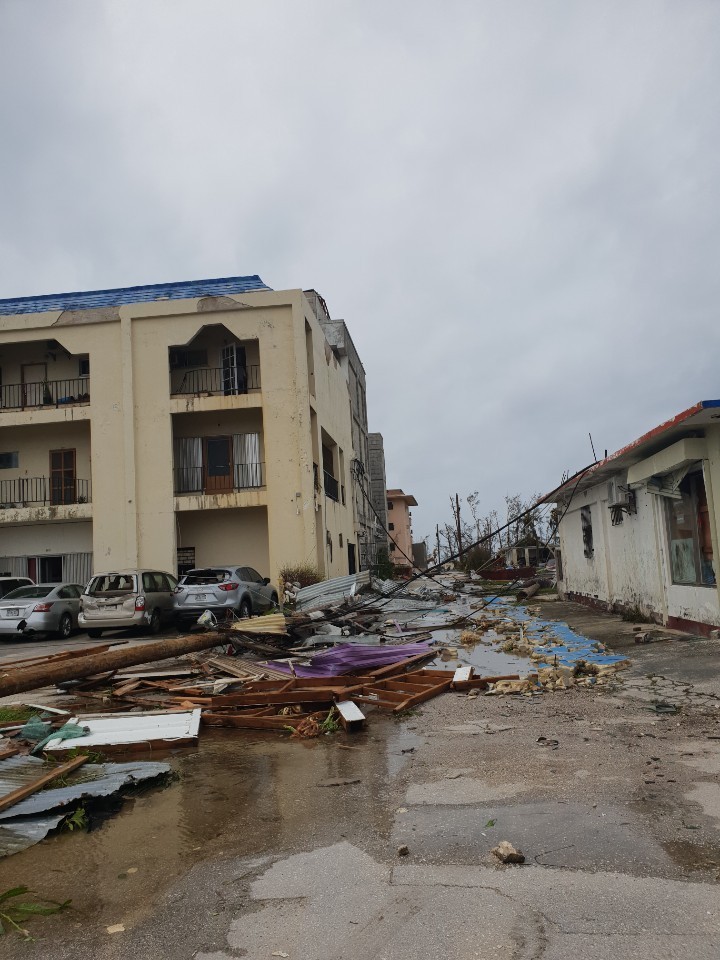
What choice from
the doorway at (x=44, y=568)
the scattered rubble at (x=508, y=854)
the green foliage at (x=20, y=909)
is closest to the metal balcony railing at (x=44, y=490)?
the doorway at (x=44, y=568)

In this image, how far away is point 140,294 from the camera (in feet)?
87.6

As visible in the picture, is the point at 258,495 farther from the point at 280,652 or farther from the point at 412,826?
the point at 412,826

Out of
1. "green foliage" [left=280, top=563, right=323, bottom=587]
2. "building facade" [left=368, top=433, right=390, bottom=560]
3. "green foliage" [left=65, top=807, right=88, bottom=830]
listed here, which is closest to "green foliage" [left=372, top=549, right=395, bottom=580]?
"building facade" [left=368, top=433, right=390, bottom=560]

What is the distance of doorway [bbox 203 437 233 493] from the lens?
997 inches

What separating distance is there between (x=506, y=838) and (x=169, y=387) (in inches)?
877

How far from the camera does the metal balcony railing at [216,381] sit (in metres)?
25.6

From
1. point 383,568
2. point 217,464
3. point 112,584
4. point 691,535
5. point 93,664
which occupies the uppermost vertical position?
point 217,464

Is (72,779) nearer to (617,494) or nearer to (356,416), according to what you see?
(617,494)

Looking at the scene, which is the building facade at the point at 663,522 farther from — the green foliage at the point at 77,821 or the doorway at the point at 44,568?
the doorway at the point at 44,568

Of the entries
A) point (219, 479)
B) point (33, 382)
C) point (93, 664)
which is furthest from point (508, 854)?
point (33, 382)

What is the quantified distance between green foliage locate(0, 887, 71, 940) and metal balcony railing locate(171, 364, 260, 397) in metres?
21.7

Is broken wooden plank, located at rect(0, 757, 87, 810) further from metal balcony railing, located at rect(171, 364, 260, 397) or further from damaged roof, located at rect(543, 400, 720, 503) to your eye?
metal balcony railing, located at rect(171, 364, 260, 397)

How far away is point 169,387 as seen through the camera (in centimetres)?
2458

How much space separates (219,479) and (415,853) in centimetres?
2212
